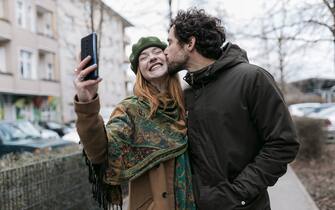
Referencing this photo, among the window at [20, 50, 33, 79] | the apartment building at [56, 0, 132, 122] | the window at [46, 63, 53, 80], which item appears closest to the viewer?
the apartment building at [56, 0, 132, 122]

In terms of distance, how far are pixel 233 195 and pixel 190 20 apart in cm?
102

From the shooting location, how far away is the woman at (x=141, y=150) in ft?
7.49

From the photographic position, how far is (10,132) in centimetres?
1184

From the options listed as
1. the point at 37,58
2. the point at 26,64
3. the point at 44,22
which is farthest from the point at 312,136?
the point at 44,22

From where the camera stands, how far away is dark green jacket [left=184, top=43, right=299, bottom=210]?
7.39 ft

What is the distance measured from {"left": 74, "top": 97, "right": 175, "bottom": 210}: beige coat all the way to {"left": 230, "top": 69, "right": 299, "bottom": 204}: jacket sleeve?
1.22 feet

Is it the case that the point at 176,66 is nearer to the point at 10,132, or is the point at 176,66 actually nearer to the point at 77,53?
the point at 10,132

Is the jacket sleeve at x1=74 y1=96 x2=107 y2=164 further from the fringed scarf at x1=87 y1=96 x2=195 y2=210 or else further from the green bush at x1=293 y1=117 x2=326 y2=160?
the green bush at x1=293 y1=117 x2=326 y2=160

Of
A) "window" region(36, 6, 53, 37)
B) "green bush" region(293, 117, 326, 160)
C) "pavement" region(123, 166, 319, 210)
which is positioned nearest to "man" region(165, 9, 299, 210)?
"pavement" region(123, 166, 319, 210)

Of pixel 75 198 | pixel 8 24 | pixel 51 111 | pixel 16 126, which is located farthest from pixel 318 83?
pixel 75 198

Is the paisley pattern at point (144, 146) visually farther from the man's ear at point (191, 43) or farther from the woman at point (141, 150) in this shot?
the man's ear at point (191, 43)

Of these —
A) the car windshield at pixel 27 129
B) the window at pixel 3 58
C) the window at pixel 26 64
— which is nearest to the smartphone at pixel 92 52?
the car windshield at pixel 27 129

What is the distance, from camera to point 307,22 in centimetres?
809

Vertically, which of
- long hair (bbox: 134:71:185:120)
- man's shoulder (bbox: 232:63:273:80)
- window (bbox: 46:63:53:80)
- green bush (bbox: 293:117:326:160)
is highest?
window (bbox: 46:63:53:80)
